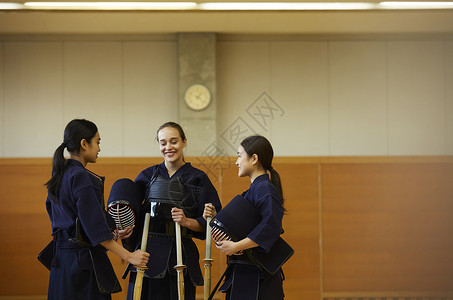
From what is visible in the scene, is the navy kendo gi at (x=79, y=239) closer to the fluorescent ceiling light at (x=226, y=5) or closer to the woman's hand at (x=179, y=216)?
the woman's hand at (x=179, y=216)

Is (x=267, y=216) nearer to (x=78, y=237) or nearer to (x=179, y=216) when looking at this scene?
(x=179, y=216)

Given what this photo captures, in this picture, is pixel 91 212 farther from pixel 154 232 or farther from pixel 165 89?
pixel 165 89

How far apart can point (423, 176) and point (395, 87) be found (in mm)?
1119

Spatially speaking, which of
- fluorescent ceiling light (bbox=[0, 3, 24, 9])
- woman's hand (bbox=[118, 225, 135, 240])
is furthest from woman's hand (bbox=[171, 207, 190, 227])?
fluorescent ceiling light (bbox=[0, 3, 24, 9])

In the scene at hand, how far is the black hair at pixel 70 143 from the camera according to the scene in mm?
2629

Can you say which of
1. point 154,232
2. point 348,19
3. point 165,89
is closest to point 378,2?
point 348,19

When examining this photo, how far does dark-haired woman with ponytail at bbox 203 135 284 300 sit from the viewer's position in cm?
262

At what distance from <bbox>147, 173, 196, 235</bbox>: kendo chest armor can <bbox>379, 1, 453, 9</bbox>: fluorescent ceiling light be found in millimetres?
3312

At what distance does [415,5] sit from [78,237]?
420 centimetres

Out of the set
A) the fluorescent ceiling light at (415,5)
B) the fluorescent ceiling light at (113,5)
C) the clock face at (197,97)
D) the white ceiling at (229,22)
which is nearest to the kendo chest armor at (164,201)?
the fluorescent ceiling light at (113,5)

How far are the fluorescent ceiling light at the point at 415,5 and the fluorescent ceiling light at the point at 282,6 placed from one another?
5.6 inches

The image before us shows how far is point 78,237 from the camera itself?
2561 millimetres

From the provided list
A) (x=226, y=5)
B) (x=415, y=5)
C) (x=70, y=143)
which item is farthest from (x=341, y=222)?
(x=70, y=143)

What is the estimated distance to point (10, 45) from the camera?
6180 mm
